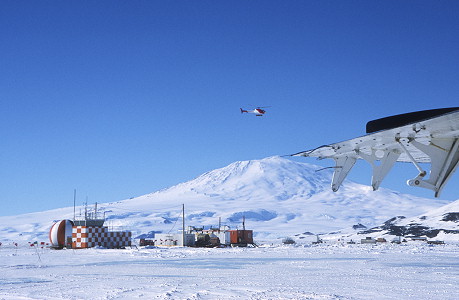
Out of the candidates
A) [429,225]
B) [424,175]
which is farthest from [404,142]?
[429,225]

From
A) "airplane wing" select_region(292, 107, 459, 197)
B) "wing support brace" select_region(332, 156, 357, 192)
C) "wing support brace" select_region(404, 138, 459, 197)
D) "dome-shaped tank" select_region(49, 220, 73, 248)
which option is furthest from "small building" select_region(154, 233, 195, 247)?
"wing support brace" select_region(404, 138, 459, 197)

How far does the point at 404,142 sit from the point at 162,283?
624 cm

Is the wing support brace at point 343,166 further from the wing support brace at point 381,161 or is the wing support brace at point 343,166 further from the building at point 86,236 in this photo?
the building at point 86,236

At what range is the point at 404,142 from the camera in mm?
9398

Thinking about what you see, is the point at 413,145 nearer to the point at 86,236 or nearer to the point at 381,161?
the point at 381,161

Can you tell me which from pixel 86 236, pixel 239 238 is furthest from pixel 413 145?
pixel 239 238

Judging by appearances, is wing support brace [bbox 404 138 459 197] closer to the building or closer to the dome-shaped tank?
the building

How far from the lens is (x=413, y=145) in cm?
934

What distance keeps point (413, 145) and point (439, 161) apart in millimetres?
568

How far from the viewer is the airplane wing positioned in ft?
28.1

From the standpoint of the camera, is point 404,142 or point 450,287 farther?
point 450,287

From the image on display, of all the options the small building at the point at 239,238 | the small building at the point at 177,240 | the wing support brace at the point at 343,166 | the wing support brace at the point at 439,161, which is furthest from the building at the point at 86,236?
the wing support brace at the point at 439,161

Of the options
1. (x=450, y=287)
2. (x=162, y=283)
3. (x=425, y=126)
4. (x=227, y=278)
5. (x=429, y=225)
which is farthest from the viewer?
(x=429, y=225)

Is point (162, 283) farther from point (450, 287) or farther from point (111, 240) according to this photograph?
point (111, 240)
